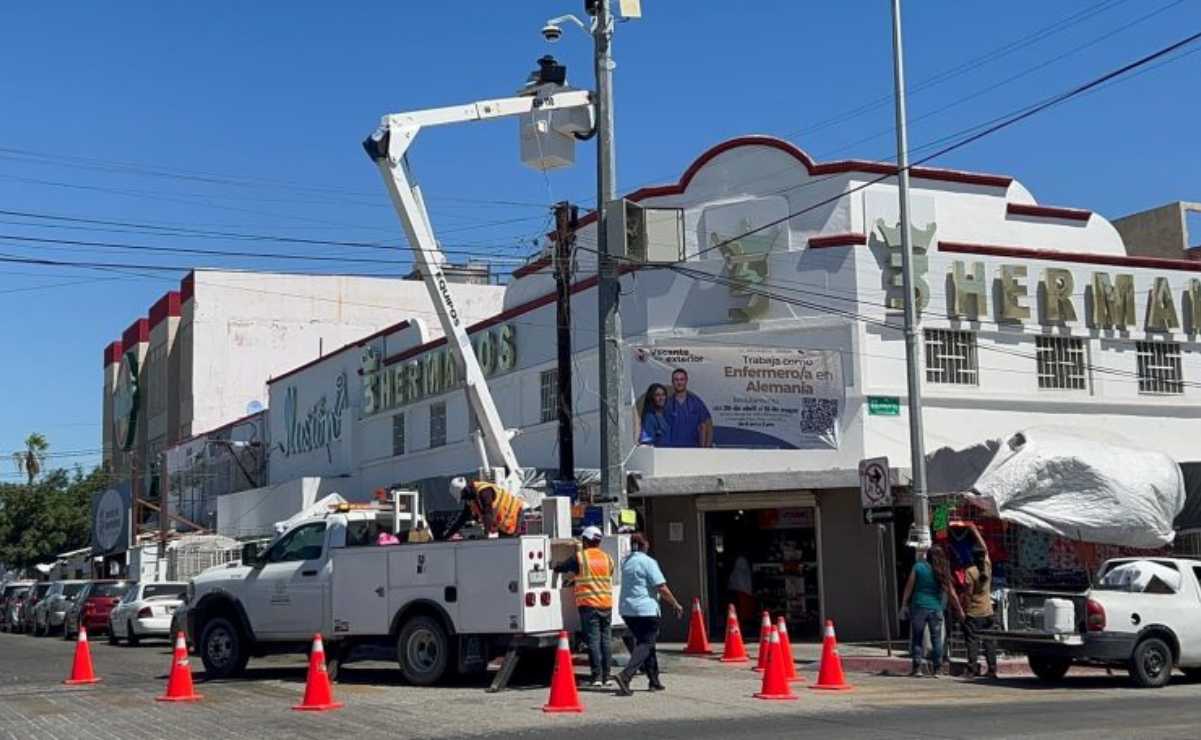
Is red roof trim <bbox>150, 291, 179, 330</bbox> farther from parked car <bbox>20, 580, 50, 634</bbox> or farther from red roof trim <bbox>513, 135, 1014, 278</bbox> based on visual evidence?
red roof trim <bbox>513, 135, 1014, 278</bbox>

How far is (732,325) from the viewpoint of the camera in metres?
25.4

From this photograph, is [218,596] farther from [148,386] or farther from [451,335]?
[148,386]

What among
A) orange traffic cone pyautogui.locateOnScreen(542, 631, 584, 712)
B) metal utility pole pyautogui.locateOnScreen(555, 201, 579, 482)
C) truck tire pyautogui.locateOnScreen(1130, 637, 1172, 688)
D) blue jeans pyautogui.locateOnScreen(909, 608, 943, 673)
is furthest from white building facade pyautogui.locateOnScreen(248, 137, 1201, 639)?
orange traffic cone pyautogui.locateOnScreen(542, 631, 584, 712)

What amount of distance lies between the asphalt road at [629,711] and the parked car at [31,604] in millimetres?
23660

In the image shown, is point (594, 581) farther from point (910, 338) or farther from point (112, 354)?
→ point (112, 354)

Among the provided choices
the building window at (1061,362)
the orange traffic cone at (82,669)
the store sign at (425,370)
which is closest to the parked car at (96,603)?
the store sign at (425,370)

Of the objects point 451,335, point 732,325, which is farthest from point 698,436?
point 451,335

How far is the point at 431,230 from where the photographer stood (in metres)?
19.9

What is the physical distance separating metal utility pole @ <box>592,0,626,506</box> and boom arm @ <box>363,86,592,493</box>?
142 cm

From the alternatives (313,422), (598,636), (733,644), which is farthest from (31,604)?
(598,636)

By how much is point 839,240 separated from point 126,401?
50550 millimetres

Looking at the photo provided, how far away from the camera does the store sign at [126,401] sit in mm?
65062

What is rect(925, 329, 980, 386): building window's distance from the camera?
25.6 metres

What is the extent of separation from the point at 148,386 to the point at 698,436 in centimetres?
4531
